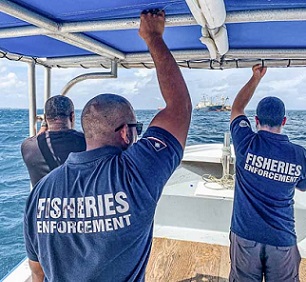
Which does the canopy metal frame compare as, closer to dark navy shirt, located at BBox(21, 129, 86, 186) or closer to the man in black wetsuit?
the man in black wetsuit

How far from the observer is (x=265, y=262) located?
1.59 meters

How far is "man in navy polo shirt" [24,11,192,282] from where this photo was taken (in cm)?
75

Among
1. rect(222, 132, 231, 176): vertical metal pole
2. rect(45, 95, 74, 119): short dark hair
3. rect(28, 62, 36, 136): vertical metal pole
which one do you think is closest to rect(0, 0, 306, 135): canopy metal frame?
rect(28, 62, 36, 136): vertical metal pole

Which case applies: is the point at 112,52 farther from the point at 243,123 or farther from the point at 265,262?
the point at 265,262

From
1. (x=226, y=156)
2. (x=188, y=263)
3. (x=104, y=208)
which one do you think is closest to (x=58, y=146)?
(x=104, y=208)

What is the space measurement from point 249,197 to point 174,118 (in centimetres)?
101

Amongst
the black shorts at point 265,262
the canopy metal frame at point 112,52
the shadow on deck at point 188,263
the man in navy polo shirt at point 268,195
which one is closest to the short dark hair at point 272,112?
the man in navy polo shirt at point 268,195

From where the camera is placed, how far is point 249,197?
1607 millimetres

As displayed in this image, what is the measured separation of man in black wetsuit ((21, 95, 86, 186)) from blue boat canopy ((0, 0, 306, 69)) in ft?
1.00

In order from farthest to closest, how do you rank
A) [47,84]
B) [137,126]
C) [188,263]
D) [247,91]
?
[188,263], [47,84], [247,91], [137,126]

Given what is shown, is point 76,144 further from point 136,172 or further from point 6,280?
point 6,280

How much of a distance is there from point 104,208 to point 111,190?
0.15 feet

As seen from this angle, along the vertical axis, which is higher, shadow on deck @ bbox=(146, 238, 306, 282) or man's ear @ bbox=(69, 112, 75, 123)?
man's ear @ bbox=(69, 112, 75, 123)

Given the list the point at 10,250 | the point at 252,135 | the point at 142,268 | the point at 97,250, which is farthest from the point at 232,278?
the point at 10,250
